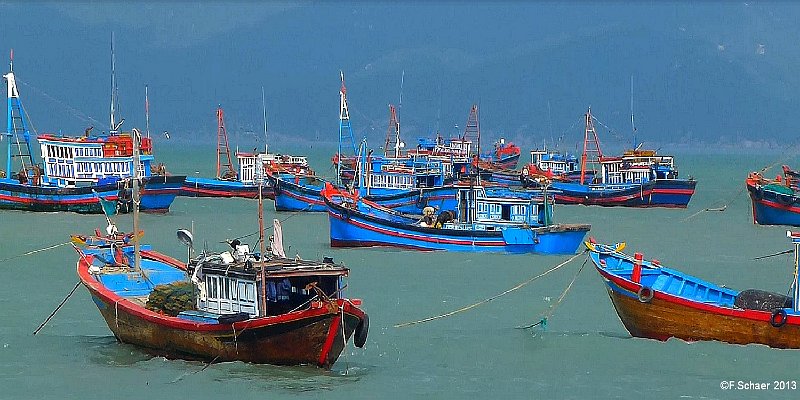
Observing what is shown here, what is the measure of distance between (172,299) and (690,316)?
11923 mm

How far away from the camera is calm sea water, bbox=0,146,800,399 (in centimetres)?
2672

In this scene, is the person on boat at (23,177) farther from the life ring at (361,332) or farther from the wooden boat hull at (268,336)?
the life ring at (361,332)

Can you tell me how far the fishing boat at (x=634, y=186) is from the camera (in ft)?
273

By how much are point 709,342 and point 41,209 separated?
48.7 metres

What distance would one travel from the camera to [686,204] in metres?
84.7

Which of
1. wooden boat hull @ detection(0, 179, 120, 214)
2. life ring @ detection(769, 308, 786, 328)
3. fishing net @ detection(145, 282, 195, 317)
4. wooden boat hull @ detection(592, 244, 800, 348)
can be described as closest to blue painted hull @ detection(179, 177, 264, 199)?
wooden boat hull @ detection(0, 179, 120, 214)

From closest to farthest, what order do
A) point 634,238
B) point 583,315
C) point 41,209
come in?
point 583,315, point 634,238, point 41,209

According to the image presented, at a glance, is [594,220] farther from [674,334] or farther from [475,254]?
[674,334]

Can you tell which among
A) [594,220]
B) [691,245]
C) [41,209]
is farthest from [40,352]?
[594,220]

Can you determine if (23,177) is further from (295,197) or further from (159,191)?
(295,197)

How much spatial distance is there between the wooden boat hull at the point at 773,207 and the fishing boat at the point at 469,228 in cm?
1875

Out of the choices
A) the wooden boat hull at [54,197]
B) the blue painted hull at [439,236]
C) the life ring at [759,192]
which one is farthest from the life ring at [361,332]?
the life ring at [759,192]

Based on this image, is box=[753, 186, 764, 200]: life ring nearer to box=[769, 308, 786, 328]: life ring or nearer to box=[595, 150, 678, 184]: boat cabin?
box=[595, 150, 678, 184]: boat cabin

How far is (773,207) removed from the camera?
65.8 meters
